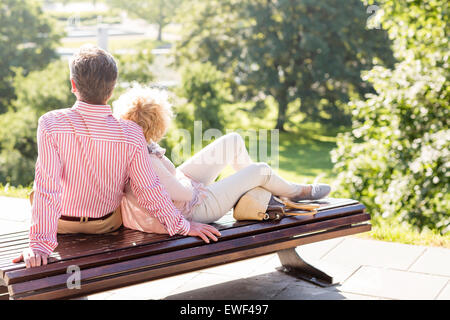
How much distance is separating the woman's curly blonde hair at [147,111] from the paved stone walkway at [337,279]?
1.03 metres

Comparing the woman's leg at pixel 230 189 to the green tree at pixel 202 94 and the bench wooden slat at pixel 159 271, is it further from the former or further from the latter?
the green tree at pixel 202 94

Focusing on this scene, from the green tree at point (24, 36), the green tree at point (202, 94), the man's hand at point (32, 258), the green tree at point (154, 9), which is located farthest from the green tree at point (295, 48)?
the man's hand at point (32, 258)

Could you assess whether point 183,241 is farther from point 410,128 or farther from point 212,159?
point 410,128

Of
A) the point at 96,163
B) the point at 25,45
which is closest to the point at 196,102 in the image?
the point at 25,45

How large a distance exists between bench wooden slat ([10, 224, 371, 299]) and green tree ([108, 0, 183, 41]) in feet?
120

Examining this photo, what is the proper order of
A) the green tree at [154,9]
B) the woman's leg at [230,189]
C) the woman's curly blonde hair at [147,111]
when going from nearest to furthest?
the woman's curly blonde hair at [147,111] < the woman's leg at [230,189] < the green tree at [154,9]

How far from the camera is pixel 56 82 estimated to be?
50.6 ft

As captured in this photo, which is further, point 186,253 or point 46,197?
point 186,253

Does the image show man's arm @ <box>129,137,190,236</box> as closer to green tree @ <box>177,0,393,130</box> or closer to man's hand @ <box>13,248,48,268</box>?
man's hand @ <box>13,248,48,268</box>

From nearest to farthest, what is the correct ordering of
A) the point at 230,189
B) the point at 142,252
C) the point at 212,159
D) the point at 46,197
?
1. the point at 46,197
2. the point at 142,252
3. the point at 230,189
4. the point at 212,159

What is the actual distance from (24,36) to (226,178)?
2057 cm

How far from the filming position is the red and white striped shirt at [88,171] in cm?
282

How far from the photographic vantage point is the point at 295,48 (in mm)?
25641

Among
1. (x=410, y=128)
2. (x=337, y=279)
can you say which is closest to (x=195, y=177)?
(x=337, y=279)
